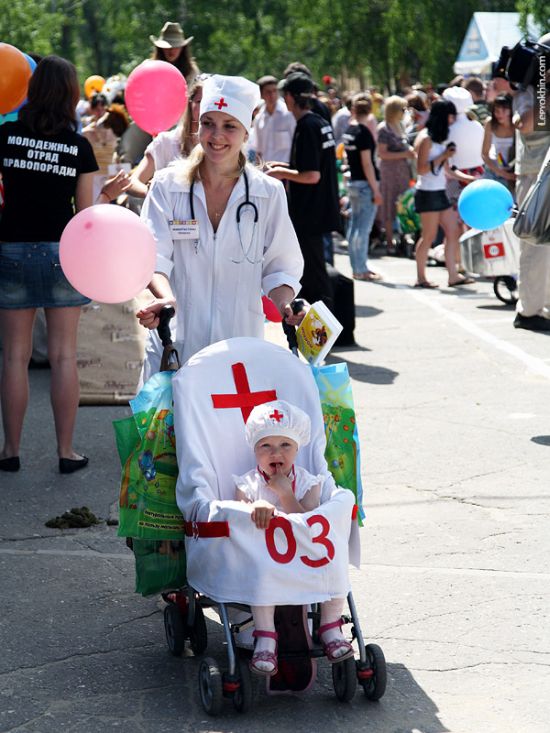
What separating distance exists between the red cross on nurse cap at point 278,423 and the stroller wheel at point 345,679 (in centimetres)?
74

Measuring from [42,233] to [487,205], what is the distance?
14.0 feet

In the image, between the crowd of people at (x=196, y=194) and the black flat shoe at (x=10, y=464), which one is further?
the black flat shoe at (x=10, y=464)

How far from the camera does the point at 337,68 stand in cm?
5872

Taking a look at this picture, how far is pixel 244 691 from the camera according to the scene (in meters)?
4.20

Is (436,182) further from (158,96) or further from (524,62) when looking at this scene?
(158,96)

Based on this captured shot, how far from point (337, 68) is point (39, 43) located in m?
22.1

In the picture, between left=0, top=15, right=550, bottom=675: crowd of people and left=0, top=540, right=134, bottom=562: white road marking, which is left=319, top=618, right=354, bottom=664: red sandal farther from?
left=0, top=540, right=134, bottom=562: white road marking

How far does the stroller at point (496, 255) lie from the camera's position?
1298 cm

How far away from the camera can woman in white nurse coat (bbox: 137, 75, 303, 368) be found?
506 centimetres

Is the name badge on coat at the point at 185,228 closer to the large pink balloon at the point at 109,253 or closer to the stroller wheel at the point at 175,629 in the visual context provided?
the large pink balloon at the point at 109,253

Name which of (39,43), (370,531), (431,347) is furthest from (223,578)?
(39,43)

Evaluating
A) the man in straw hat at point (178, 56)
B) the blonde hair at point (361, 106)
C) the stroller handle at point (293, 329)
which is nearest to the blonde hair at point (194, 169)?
the stroller handle at point (293, 329)

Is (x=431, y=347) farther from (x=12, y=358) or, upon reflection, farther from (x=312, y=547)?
(x=312, y=547)

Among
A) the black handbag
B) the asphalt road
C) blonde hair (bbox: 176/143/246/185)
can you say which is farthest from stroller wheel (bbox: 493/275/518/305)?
blonde hair (bbox: 176/143/246/185)
